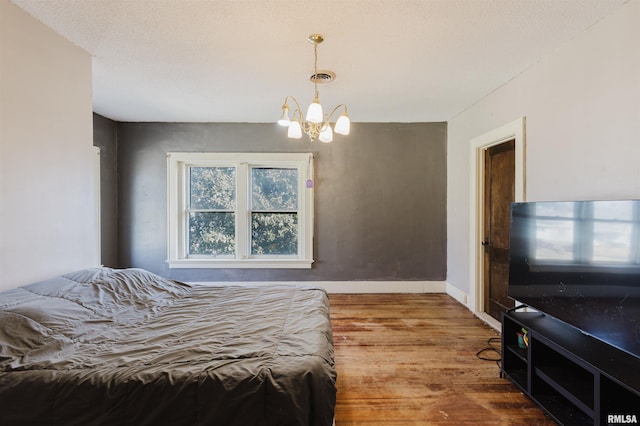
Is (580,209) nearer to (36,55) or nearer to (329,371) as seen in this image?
(329,371)

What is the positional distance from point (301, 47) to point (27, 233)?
2224 mm

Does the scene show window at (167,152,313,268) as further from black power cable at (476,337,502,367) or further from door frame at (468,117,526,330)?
black power cable at (476,337,502,367)

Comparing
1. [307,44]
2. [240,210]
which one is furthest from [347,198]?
[307,44]

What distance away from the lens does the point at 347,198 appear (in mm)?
4406

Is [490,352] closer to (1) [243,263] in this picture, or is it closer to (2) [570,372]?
(2) [570,372]

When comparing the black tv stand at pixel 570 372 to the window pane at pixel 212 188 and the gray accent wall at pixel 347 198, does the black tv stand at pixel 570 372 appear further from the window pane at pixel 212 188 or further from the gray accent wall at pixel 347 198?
the window pane at pixel 212 188

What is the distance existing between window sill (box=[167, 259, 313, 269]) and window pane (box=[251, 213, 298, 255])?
15cm

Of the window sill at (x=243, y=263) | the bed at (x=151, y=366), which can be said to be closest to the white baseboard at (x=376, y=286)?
the window sill at (x=243, y=263)

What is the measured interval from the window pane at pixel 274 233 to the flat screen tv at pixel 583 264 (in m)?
2.86

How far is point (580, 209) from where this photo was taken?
1738 millimetres

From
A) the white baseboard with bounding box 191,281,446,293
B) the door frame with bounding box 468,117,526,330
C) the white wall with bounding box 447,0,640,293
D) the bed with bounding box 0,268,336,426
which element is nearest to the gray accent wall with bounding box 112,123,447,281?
the white baseboard with bounding box 191,281,446,293
